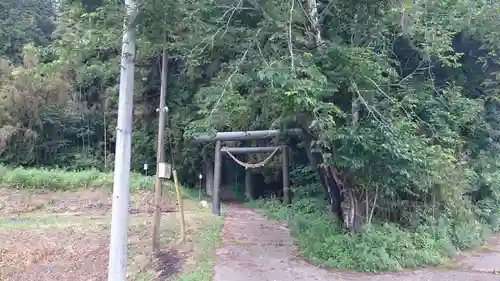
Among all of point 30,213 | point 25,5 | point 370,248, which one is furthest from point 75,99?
point 370,248

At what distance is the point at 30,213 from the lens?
15266mm

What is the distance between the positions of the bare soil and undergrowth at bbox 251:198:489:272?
2546mm

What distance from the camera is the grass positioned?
28.2 feet

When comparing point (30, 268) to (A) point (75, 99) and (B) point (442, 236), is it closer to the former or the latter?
(B) point (442, 236)

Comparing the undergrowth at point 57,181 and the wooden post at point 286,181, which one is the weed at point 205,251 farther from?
→ the undergrowth at point 57,181

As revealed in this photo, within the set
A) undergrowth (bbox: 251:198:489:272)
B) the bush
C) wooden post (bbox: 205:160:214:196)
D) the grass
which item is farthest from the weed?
wooden post (bbox: 205:160:214:196)

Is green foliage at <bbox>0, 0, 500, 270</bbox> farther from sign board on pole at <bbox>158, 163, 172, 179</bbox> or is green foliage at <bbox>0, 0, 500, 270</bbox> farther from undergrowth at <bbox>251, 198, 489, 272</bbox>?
sign board on pole at <bbox>158, 163, 172, 179</bbox>

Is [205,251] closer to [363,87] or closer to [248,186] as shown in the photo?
[363,87]

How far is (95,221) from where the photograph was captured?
12.9 meters

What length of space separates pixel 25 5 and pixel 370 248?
25966 millimetres

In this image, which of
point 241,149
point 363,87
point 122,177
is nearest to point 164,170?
point 122,177

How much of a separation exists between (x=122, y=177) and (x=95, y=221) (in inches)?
312

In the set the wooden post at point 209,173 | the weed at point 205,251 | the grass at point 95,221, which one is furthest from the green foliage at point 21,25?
the weed at point 205,251

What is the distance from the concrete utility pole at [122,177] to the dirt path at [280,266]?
7.94ft
